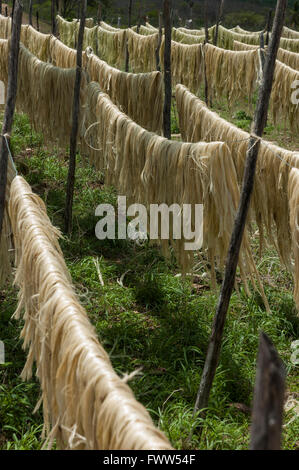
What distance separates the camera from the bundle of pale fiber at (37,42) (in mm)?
9102

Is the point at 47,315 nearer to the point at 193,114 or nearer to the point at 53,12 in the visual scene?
the point at 193,114

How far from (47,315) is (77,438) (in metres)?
0.52

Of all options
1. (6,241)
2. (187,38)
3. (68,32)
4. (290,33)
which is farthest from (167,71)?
(290,33)

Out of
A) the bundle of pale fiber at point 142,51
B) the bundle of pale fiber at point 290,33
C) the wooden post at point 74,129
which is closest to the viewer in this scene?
the wooden post at point 74,129

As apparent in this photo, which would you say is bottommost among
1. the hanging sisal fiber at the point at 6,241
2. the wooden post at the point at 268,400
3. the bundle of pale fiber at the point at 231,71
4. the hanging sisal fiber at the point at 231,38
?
the hanging sisal fiber at the point at 6,241

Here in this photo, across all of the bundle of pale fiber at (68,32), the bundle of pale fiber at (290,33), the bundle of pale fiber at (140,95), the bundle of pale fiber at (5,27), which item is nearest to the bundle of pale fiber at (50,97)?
the bundle of pale fiber at (140,95)

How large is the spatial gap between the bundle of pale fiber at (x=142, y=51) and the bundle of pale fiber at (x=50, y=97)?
440cm

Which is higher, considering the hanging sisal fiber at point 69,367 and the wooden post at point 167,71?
the wooden post at point 167,71

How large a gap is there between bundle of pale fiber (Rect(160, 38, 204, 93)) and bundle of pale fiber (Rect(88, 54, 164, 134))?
327cm

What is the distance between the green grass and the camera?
3.92m

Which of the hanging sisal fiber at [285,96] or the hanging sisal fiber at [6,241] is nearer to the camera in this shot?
the hanging sisal fiber at [6,241]

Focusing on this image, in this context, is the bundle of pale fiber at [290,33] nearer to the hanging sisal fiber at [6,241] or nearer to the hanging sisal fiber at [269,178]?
the hanging sisal fiber at [269,178]

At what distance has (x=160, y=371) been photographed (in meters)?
4.53

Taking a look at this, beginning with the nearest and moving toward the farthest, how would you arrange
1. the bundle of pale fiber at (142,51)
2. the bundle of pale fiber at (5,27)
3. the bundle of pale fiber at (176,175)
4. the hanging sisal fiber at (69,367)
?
the hanging sisal fiber at (69,367) → the bundle of pale fiber at (176,175) → the bundle of pale fiber at (5,27) → the bundle of pale fiber at (142,51)
